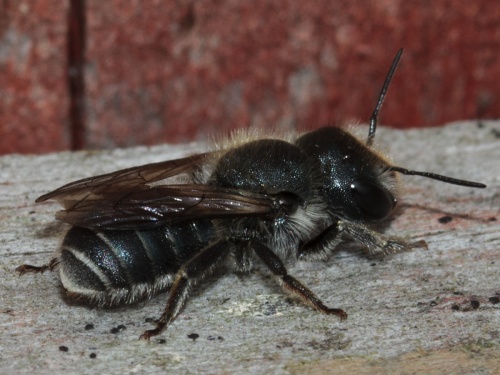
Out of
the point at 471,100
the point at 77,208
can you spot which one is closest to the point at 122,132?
the point at 77,208

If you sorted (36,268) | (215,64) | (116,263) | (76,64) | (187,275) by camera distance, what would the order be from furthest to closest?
(215,64) → (76,64) → (36,268) → (187,275) → (116,263)

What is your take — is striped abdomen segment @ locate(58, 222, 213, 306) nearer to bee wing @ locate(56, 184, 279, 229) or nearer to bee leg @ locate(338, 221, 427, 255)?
bee wing @ locate(56, 184, 279, 229)

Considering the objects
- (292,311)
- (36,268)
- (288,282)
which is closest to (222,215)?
(288,282)

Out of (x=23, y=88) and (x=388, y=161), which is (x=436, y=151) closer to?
(x=388, y=161)

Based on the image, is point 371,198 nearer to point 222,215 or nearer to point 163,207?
point 222,215

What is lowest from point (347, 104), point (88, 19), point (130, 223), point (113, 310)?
point (113, 310)

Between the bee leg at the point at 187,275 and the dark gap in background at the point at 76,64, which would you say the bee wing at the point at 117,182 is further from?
the dark gap in background at the point at 76,64

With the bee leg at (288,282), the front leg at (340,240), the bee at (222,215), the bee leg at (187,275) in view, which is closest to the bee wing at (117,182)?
the bee at (222,215)
